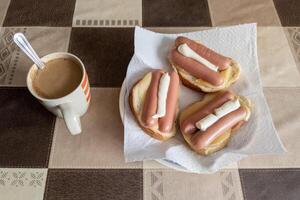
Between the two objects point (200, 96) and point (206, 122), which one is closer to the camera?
point (206, 122)

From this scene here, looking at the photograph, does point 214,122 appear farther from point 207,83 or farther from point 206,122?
point 207,83

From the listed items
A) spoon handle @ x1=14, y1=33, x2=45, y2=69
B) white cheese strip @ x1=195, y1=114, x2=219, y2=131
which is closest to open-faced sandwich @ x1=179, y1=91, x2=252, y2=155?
white cheese strip @ x1=195, y1=114, x2=219, y2=131

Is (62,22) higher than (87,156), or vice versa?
(62,22)

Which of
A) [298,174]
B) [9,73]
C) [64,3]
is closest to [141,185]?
[298,174]

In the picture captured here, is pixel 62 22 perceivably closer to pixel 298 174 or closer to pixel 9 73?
pixel 9 73

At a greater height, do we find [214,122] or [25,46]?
[25,46]

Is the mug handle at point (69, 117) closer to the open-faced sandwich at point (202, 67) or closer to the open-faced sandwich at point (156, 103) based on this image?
the open-faced sandwich at point (156, 103)

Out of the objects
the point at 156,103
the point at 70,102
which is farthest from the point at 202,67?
the point at 70,102
